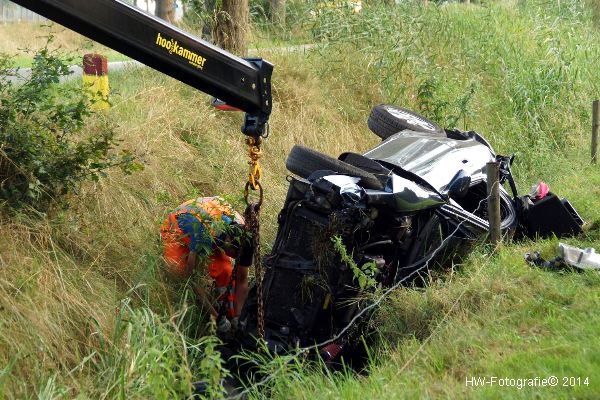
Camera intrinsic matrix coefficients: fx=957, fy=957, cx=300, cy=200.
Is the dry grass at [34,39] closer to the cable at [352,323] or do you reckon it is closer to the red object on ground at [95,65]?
the red object on ground at [95,65]

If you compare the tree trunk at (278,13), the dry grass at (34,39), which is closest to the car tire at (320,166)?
the tree trunk at (278,13)

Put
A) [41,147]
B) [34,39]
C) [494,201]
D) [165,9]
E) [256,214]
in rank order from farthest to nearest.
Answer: [34,39] → [165,9] → [494,201] → [41,147] → [256,214]

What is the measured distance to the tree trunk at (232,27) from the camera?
12.8 metres

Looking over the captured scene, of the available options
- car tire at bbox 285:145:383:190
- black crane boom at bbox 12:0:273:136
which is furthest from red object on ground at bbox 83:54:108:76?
black crane boom at bbox 12:0:273:136

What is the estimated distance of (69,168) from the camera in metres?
7.68

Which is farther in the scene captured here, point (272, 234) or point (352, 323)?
point (272, 234)

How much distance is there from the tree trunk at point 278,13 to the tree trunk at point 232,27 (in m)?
1.55

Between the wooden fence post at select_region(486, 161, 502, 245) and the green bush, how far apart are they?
2.89 meters

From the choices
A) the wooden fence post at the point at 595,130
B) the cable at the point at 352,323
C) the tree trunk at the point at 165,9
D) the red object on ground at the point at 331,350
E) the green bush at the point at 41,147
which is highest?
the green bush at the point at 41,147

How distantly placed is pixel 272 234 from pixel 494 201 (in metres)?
2.62

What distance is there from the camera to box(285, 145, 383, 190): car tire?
7266mm

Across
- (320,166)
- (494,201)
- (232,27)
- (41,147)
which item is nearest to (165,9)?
(232,27)

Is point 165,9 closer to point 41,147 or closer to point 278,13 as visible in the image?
point 278,13

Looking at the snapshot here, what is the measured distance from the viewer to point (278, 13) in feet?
48.2
